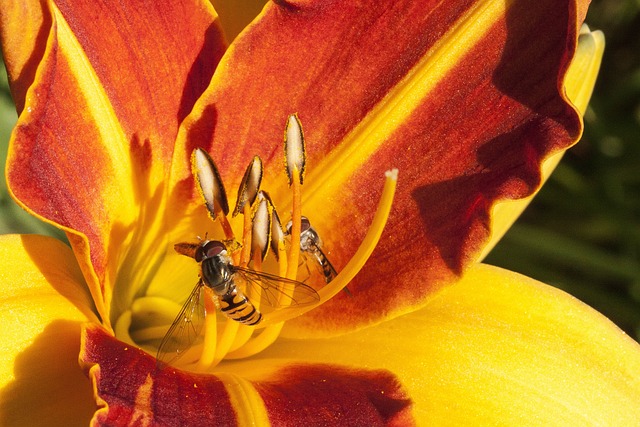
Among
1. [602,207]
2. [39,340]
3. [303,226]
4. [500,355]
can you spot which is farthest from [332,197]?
[602,207]

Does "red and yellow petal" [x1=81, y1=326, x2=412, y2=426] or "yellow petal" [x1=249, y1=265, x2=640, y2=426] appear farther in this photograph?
"yellow petal" [x1=249, y1=265, x2=640, y2=426]

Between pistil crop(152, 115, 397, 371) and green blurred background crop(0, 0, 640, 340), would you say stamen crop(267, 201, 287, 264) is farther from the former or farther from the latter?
green blurred background crop(0, 0, 640, 340)

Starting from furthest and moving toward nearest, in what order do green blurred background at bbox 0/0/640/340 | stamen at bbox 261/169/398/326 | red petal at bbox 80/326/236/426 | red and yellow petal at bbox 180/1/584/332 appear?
green blurred background at bbox 0/0/640/340 < red and yellow petal at bbox 180/1/584/332 < stamen at bbox 261/169/398/326 < red petal at bbox 80/326/236/426

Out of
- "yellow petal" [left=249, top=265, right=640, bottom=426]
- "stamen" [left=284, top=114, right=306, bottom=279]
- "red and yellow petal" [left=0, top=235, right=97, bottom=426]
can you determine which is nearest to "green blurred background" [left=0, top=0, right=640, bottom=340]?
"yellow petal" [left=249, top=265, right=640, bottom=426]

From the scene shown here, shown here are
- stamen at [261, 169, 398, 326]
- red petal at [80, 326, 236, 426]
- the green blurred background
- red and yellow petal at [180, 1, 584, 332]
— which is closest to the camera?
red petal at [80, 326, 236, 426]

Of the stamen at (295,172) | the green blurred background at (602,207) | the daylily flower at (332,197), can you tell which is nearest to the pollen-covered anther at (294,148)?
the stamen at (295,172)

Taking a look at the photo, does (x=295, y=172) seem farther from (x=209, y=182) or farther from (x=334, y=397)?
(x=334, y=397)
